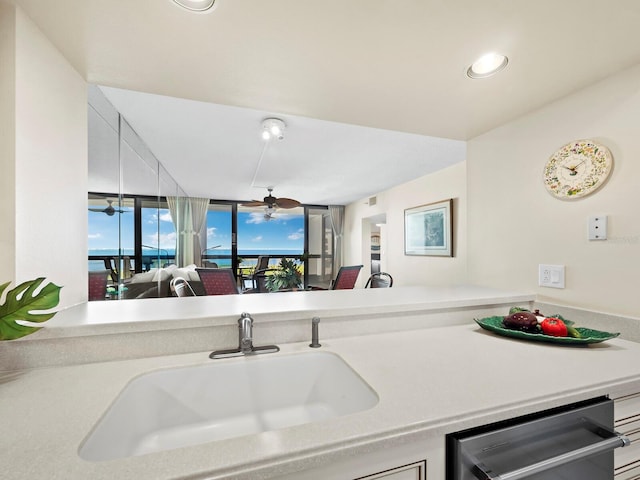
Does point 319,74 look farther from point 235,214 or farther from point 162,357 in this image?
point 235,214

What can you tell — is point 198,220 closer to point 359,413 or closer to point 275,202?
point 275,202

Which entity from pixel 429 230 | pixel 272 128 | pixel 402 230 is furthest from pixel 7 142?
pixel 402 230

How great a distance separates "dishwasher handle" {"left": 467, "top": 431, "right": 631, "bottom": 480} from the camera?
646 millimetres

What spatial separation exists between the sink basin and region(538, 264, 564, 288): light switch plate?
118 centimetres

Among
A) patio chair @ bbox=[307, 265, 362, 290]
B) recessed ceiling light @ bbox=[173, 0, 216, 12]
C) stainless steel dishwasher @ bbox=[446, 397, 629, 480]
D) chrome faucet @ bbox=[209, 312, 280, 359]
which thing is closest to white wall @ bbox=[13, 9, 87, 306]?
recessed ceiling light @ bbox=[173, 0, 216, 12]

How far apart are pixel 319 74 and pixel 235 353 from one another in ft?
3.78

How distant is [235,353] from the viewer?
1014mm

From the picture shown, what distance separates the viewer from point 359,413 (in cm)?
65

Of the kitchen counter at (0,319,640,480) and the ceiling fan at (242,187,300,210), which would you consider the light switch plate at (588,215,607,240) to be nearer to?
the kitchen counter at (0,319,640,480)

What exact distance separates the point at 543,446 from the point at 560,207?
1112 millimetres

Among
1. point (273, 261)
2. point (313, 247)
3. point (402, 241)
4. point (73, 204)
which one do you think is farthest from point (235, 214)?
point (73, 204)

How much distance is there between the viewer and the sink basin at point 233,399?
85 cm

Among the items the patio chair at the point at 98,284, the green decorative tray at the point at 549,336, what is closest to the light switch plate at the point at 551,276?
the green decorative tray at the point at 549,336

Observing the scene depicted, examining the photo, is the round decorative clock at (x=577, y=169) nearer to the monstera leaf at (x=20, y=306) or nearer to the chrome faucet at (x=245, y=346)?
the chrome faucet at (x=245, y=346)
